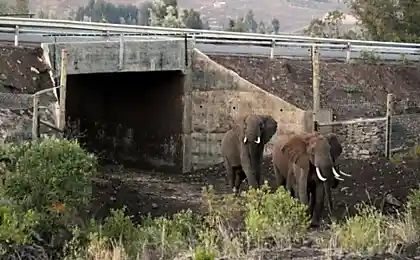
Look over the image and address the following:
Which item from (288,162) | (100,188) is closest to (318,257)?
(288,162)

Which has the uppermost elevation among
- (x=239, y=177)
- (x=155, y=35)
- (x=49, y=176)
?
(x=155, y=35)

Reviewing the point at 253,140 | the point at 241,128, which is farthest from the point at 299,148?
the point at 241,128

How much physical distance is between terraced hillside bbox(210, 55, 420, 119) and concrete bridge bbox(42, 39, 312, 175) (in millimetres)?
826

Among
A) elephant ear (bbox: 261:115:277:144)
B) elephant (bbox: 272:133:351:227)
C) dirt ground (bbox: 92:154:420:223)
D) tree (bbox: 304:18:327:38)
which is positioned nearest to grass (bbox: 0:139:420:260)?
elephant (bbox: 272:133:351:227)

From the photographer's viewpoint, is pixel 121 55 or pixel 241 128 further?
pixel 121 55

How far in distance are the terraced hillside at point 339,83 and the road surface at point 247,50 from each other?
1.03 metres

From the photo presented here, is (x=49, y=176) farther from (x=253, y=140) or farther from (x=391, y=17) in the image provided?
(x=391, y=17)

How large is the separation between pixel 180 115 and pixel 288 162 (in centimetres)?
998

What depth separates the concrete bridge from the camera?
26.4 m

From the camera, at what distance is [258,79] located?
28.5 meters

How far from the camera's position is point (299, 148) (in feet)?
58.7

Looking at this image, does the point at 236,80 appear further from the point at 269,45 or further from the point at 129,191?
the point at 129,191

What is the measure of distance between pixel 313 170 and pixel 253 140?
3.28m

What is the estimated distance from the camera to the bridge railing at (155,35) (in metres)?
27.9
